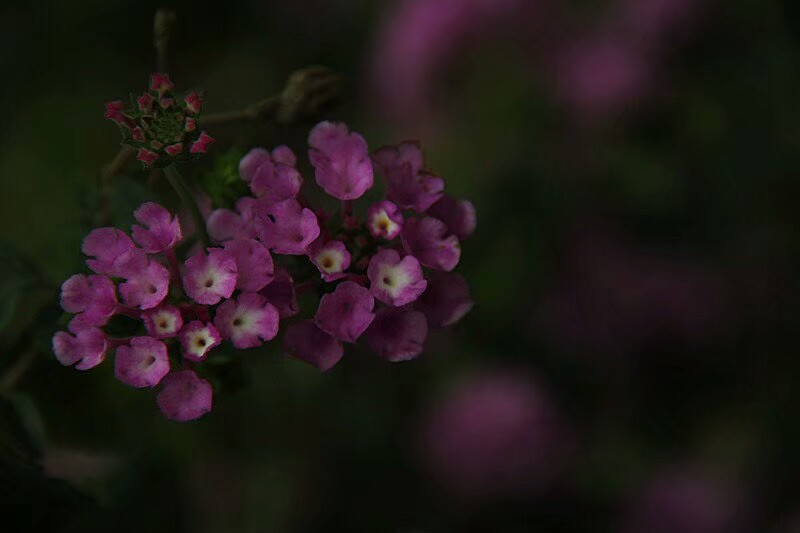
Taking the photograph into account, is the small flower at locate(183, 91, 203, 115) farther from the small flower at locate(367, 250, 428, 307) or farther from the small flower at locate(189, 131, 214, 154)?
the small flower at locate(367, 250, 428, 307)

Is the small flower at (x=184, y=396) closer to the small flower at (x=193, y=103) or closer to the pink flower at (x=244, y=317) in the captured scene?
the pink flower at (x=244, y=317)

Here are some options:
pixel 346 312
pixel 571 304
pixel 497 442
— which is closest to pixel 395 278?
pixel 346 312

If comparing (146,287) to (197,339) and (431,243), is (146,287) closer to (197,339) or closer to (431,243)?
(197,339)

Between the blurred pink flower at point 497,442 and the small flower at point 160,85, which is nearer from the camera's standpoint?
the small flower at point 160,85

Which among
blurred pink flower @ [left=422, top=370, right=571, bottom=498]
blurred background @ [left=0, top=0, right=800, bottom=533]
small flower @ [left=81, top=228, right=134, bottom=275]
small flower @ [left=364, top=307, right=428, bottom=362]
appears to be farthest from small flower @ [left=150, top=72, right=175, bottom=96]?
blurred pink flower @ [left=422, top=370, right=571, bottom=498]

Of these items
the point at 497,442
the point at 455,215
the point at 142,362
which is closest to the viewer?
the point at 142,362

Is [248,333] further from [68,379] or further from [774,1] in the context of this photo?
[774,1]

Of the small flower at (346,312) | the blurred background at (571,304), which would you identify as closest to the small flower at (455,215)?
the small flower at (346,312)
